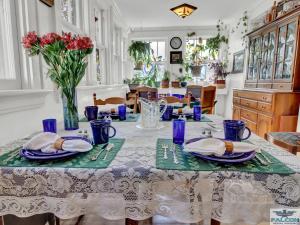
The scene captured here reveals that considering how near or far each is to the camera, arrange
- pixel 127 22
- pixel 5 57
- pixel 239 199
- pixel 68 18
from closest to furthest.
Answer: pixel 239 199 → pixel 5 57 → pixel 68 18 → pixel 127 22

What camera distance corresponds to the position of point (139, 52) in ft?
17.7

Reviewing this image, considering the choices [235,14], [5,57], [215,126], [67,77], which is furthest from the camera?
[235,14]

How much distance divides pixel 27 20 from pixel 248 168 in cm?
157

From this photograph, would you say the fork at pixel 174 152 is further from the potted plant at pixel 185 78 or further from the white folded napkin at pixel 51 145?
the potted plant at pixel 185 78

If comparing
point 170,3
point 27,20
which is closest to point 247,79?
point 170,3

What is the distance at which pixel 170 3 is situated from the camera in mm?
3621

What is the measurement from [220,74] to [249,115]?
220 centimetres

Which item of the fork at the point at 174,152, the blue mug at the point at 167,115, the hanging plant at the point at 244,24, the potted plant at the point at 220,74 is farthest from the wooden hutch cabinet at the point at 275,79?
the fork at the point at 174,152

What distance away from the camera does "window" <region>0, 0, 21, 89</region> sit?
1.29 m

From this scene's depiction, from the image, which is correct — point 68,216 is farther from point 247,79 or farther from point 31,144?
point 247,79

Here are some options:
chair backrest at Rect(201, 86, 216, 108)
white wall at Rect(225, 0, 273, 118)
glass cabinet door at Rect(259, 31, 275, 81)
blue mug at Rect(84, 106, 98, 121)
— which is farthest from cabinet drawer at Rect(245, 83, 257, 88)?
blue mug at Rect(84, 106, 98, 121)

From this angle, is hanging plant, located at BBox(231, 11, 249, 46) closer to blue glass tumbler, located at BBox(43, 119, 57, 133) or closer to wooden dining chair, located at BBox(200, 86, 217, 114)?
wooden dining chair, located at BBox(200, 86, 217, 114)

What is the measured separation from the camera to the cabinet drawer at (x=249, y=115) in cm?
302

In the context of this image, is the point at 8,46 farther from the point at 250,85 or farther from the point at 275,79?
the point at 250,85
